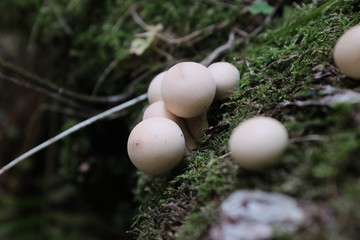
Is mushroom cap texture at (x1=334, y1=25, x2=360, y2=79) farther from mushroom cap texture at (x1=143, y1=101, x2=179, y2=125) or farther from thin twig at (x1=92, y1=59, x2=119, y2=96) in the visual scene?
thin twig at (x1=92, y1=59, x2=119, y2=96)

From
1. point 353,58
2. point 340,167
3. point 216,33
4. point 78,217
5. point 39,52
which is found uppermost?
point 39,52

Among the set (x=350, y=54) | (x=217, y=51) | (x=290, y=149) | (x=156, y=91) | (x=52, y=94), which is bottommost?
(x=290, y=149)

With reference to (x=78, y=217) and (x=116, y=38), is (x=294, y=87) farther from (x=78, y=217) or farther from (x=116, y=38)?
(x=78, y=217)

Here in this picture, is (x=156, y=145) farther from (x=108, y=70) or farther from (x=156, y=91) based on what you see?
(x=108, y=70)

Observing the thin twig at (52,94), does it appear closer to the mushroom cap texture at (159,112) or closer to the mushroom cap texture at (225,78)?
the mushroom cap texture at (159,112)

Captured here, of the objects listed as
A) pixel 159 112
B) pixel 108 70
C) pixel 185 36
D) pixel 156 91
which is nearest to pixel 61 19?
pixel 108 70

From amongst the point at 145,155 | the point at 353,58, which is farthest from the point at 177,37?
the point at 353,58

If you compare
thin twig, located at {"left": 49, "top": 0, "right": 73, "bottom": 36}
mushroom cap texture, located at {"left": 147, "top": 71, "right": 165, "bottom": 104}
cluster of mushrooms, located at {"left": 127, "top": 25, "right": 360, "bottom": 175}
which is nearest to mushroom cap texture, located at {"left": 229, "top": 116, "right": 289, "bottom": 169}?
cluster of mushrooms, located at {"left": 127, "top": 25, "right": 360, "bottom": 175}
